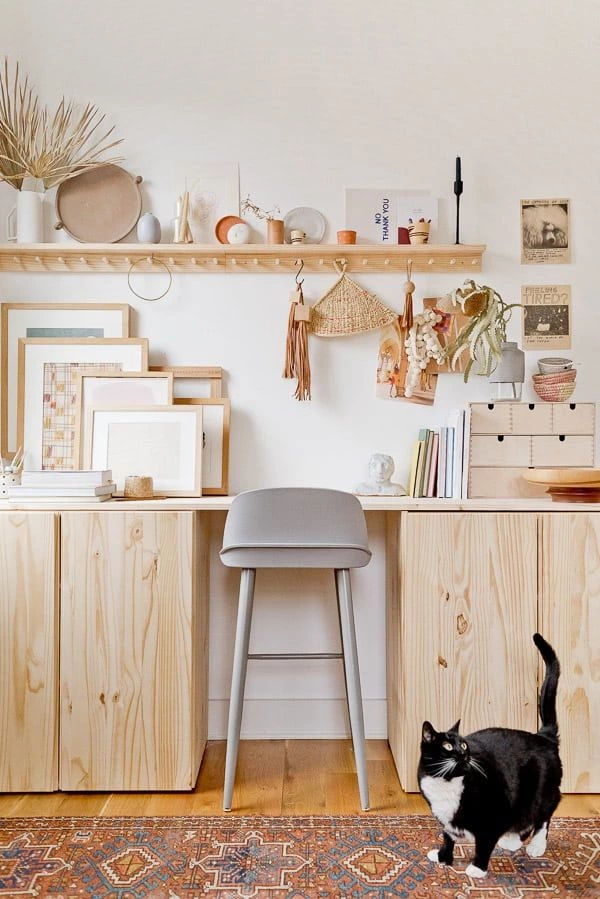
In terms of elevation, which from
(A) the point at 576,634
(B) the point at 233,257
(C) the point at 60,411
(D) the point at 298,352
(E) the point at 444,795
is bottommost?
(E) the point at 444,795

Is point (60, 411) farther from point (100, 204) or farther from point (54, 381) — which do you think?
point (100, 204)

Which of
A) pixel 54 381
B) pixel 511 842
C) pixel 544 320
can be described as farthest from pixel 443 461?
pixel 54 381

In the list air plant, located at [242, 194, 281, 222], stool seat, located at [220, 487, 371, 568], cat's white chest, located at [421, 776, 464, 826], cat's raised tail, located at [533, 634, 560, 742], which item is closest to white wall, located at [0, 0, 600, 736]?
air plant, located at [242, 194, 281, 222]

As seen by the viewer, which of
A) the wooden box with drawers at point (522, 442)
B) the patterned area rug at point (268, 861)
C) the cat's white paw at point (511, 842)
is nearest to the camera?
the patterned area rug at point (268, 861)

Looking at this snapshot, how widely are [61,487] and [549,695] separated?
146 cm

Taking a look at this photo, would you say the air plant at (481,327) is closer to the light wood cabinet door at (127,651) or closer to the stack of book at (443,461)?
the stack of book at (443,461)

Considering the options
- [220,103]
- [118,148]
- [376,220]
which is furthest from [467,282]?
[118,148]

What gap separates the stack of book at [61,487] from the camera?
2.13 meters

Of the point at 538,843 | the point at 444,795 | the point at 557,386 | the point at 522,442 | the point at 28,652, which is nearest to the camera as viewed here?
the point at 444,795

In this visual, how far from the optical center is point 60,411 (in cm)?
253

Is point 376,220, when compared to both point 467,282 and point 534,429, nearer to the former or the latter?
point 467,282

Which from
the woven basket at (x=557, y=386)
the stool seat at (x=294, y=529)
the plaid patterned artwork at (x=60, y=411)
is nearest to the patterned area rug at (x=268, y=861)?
the stool seat at (x=294, y=529)

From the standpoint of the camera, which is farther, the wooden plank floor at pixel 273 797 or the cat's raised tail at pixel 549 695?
the wooden plank floor at pixel 273 797

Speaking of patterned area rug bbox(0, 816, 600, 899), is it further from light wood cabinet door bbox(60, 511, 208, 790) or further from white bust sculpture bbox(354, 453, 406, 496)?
white bust sculpture bbox(354, 453, 406, 496)
